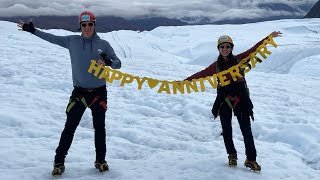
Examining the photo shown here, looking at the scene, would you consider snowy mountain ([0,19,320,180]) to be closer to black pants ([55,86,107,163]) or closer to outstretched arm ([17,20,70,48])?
black pants ([55,86,107,163])

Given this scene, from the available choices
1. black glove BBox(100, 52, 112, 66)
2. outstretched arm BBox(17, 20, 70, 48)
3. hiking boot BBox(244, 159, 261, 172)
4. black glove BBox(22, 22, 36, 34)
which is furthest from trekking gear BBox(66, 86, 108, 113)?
hiking boot BBox(244, 159, 261, 172)

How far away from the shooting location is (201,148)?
7.62 metres

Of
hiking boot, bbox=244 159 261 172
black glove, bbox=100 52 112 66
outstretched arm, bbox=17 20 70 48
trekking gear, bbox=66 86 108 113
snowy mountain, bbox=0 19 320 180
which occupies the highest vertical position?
outstretched arm, bbox=17 20 70 48

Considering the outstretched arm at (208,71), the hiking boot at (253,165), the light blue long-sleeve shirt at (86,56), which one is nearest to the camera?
the light blue long-sleeve shirt at (86,56)

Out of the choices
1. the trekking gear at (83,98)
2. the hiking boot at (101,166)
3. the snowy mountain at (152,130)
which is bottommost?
the snowy mountain at (152,130)

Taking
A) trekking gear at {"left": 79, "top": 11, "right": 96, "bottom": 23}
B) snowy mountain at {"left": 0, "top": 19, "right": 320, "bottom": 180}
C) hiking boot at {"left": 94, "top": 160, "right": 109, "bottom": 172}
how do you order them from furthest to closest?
snowy mountain at {"left": 0, "top": 19, "right": 320, "bottom": 180}
hiking boot at {"left": 94, "top": 160, "right": 109, "bottom": 172}
trekking gear at {"left": 79, "top": 11, "right": 96, "bottom": 23}

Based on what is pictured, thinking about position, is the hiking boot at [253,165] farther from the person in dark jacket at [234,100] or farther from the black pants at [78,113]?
the black pants at [78,113]

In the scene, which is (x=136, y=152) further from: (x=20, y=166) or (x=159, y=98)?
(x=159, y=98)

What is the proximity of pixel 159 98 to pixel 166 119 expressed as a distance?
2.67m

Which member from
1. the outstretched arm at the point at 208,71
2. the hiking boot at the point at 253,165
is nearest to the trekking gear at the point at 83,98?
the outstretched arm at the point at 208,71

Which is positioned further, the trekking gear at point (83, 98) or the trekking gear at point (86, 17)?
the trekking gear at point (83, 98)

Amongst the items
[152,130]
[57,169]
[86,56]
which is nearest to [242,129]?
[86,56]

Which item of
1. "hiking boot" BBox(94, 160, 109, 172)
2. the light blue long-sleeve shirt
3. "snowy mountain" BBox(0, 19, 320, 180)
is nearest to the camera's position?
the light blue long-sleeve shirt

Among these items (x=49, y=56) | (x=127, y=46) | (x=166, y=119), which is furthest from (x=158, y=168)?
(x=127, y=46)
